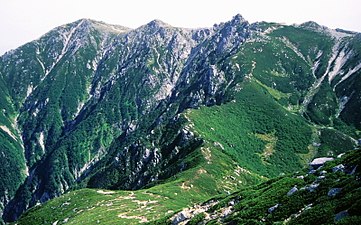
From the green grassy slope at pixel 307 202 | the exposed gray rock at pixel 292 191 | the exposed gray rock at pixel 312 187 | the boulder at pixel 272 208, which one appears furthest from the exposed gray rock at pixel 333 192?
the boulder at pixel 272 208

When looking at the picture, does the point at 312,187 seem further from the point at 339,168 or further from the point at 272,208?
the point at 272,208

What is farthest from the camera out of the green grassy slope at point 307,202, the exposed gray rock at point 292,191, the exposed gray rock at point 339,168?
the exposed gray rock at point 292,191

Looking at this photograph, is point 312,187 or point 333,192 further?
point 312,187

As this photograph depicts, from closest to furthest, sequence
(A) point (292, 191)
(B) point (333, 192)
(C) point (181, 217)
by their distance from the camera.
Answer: (B) point (333, 192) < (A) point (292, 191) < (C) point (181, 217)

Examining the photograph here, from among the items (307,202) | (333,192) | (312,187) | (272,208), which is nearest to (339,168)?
(312,187)

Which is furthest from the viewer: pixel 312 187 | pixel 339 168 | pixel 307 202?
pixel 339 168

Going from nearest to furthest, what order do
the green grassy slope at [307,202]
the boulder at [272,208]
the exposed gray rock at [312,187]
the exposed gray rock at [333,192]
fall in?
the green grassy slope at [307,202], the exposed gray rock at [333,192], the exposed gray rock at [312,187], the boulder at [272,208]

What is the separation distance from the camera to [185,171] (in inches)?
7539

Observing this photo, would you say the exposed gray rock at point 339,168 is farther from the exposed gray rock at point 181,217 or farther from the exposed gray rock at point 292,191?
the exposed gray rock at point 181,217

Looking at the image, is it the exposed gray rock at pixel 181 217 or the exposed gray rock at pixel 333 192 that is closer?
the exposed gray rock at pixel 333 192

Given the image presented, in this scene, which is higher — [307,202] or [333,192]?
[333,192]

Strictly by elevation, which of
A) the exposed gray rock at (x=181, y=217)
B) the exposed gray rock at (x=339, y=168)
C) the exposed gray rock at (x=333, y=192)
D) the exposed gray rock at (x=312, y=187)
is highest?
the exposed gray rock at (x=339, y=168)

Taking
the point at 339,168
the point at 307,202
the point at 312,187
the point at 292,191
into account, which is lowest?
the point at 292,191

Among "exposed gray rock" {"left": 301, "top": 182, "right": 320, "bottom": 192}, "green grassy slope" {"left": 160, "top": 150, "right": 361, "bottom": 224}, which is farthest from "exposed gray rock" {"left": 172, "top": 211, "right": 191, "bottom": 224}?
"exposed gray rock" {"left": 301, "top": 182, "right": 320, "bottom": 192}
